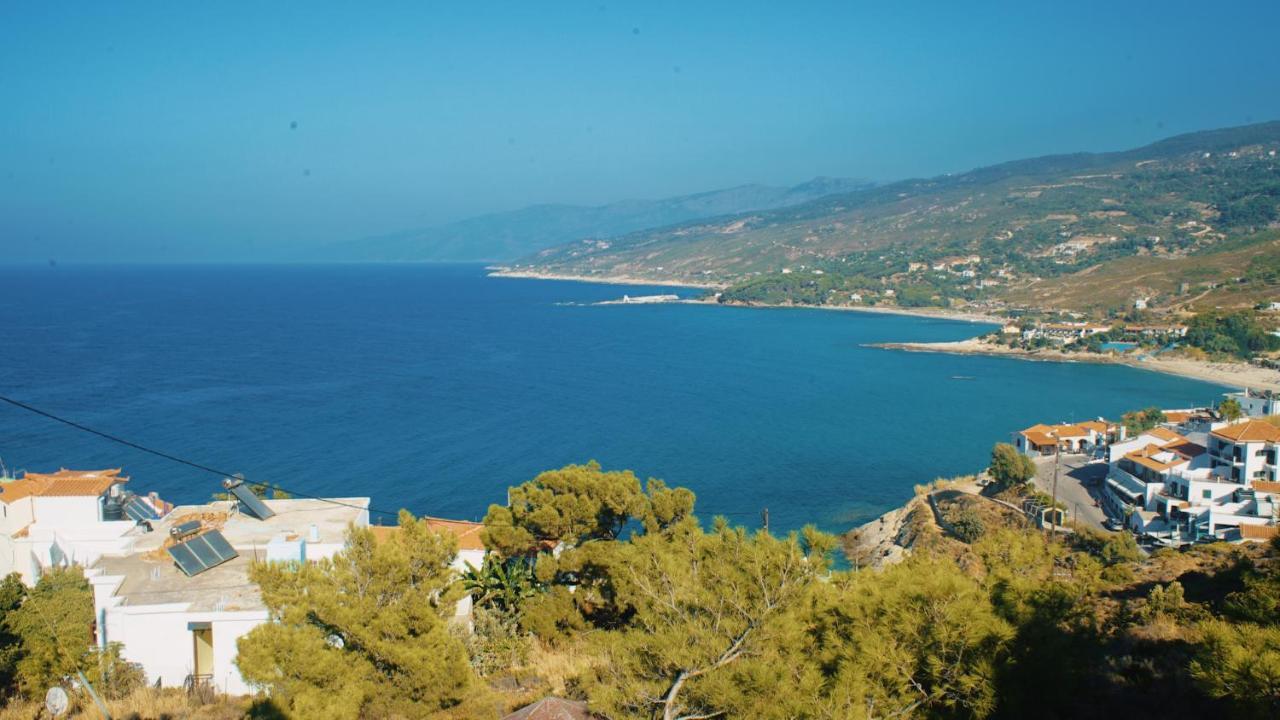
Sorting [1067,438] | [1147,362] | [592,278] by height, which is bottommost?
[1147,362]

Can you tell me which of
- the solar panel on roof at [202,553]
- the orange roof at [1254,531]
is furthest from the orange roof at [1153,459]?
the solar panel on roof at [202,553]

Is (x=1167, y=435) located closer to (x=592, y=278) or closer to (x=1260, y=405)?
(x=1260, y=405)

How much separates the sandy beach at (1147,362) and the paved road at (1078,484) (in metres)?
18.1

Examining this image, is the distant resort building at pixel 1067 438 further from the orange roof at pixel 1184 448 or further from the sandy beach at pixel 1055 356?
the sandy beach at pixel 1055 356

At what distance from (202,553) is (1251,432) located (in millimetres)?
20788

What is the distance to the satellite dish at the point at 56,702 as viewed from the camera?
6.07 metres

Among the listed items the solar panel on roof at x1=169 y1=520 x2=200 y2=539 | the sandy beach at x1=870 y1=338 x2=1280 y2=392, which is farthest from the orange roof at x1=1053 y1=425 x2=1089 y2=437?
Result: the solar panel on roof at x1=169 y1=520 x2=200 y2=539

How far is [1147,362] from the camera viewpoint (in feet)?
153

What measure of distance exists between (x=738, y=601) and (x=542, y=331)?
58870 millimetres

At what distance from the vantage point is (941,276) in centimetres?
8619

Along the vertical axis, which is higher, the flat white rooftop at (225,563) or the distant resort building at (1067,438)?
the flat white rooftop at (225,563)

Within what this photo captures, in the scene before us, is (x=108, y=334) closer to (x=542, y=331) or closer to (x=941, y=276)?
(x=542, y=331)

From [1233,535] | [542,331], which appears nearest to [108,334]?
[542,331]

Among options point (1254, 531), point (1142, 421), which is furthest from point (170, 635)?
point (1142, 421)
